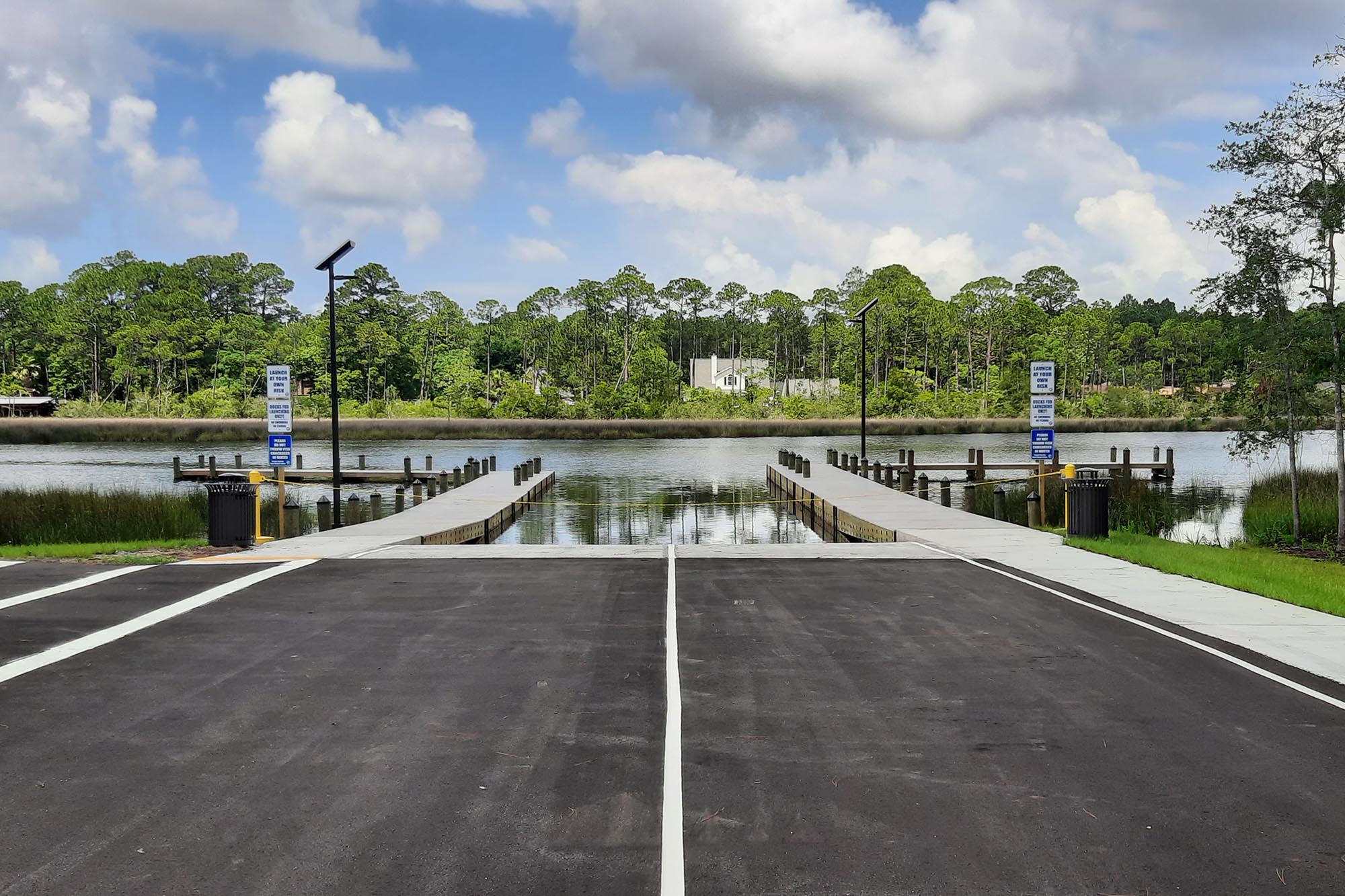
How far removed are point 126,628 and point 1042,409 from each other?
1585 cm

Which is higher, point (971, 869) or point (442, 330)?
point (442, 330)

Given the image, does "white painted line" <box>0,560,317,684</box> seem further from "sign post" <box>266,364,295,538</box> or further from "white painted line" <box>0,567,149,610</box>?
"sign post" <box>266,364,295,538</box>

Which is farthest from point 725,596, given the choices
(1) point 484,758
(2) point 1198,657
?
(1) point 484,758

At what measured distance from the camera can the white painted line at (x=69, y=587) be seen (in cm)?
985

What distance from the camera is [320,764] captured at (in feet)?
17.0

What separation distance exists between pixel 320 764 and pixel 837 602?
618 cm

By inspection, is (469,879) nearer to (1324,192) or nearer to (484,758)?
(484,758)

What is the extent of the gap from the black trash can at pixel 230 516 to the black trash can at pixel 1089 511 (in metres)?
13.5

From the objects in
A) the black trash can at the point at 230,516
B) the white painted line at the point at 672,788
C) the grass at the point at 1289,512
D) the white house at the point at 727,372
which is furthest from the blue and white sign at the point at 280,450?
the white house at the point at 727,372

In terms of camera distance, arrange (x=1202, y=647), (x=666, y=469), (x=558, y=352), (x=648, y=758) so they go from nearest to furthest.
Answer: (x=648, y=758), (x=1202, y=647), (x=666, y=469), (x=558, y=352)

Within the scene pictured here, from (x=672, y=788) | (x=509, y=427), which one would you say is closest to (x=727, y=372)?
(x=509, y=427)

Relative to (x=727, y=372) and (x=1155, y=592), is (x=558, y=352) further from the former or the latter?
(x=1155, y=592)

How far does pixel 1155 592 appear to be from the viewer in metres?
10.5

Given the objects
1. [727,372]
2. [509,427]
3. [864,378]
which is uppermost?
[727,372]
